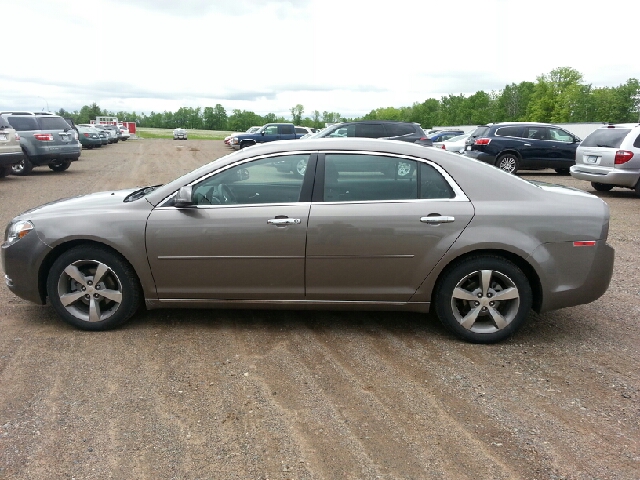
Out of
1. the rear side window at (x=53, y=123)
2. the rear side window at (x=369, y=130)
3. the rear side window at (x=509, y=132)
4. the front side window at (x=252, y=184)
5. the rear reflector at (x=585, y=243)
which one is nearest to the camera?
the rear reflector at (x=585, y=243)

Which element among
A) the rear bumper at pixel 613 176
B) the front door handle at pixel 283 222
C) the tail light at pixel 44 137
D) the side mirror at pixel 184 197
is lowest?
the rear bumper at pixel 613 176

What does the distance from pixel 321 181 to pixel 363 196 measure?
1.17ft

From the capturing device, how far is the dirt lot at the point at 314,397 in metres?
3.04

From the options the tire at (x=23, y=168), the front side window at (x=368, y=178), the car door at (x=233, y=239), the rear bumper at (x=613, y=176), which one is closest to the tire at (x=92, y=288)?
the car door at (x=233, y=239)

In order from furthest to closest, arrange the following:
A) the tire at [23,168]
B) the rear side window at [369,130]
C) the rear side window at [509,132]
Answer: the rear side window at [509,132]
the tire at [23,168]
the rear side window at [369,130]

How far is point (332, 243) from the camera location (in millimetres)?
4574

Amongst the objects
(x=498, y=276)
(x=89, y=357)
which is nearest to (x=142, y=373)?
(x=89, y=357)

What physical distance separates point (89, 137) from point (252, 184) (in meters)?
37.6

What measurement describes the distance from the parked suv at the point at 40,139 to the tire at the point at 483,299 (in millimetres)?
16756

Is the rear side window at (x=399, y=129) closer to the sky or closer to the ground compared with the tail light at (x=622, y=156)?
closer to the sky

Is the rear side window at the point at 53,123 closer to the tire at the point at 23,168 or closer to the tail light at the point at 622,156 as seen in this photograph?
the tire at the point at 23,168

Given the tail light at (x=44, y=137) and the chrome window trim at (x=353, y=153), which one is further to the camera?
the tail light at (x=44, y=137)

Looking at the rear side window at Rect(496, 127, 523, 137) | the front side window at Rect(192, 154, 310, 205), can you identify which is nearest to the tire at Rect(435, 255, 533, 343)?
the front side window at Rect(192, 154, 310, 205)

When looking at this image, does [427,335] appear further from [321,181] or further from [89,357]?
[89,357]
